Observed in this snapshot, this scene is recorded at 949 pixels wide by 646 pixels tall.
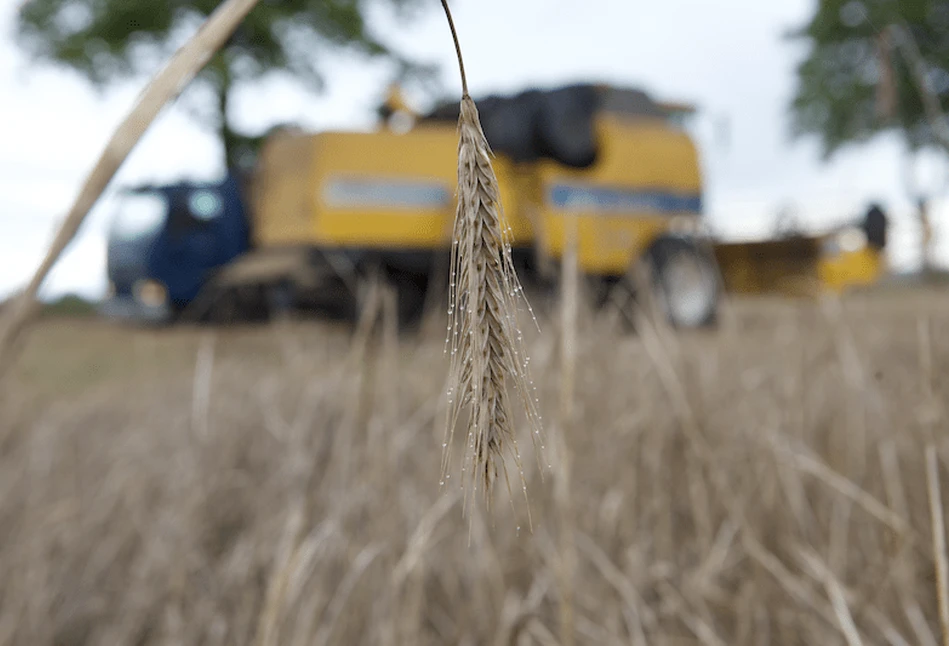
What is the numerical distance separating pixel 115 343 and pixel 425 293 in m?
3.06

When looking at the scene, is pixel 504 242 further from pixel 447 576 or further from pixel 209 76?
pixel 209 76

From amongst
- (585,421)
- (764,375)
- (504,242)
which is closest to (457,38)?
(504,242)

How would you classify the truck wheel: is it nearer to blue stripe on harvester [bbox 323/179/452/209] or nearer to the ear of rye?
blue stripe on harvester [bbox 323/179/452/209]

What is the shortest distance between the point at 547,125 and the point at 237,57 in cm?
726

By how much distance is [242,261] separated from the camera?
6.13m

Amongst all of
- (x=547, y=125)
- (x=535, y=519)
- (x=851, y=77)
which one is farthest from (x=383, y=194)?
(x=851, y=77)

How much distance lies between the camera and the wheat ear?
273 mm

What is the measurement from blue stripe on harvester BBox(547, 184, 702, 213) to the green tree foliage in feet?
37.6

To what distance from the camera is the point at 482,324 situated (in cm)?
29

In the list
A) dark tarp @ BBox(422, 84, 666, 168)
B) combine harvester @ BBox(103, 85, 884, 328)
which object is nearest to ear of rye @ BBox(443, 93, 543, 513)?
combine harvester @ BBox(103, 85, 884, 328)

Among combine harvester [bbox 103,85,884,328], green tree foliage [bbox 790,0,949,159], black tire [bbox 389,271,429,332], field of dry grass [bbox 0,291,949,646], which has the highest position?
green tree foliage [bbox 790,0,949,159]

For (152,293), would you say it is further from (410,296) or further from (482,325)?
(482,325)

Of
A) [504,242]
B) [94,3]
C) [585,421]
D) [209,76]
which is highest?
[94,3]

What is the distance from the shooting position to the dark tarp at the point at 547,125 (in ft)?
16.9
